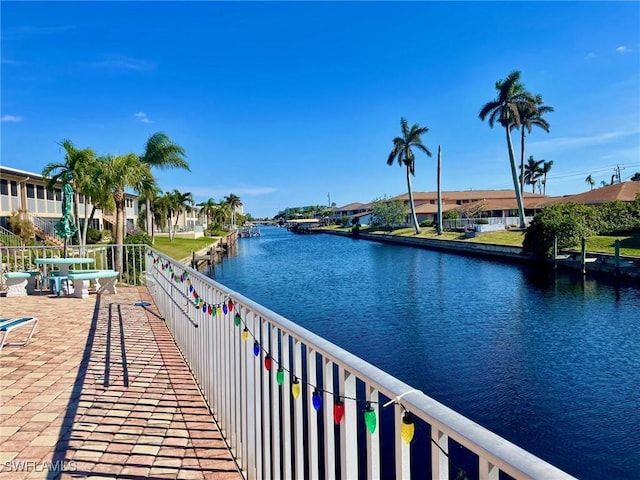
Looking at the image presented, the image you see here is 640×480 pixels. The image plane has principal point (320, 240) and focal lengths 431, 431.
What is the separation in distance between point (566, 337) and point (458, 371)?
4328 mm

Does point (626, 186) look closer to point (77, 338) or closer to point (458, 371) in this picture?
point (458, 371)

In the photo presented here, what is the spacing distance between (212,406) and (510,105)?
40955mm

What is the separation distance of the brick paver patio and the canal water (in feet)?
17.4

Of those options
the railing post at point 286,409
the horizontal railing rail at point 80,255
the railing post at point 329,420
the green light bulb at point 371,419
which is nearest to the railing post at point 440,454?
the green light bulb at point 371,419

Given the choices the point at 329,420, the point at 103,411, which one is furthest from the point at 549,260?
the point at 329,420

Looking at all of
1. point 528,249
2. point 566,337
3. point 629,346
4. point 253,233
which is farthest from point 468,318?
point 253,233

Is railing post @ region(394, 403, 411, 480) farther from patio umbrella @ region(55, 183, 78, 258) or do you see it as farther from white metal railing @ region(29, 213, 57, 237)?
white metal railing @ region(29, 213, 57, 237)

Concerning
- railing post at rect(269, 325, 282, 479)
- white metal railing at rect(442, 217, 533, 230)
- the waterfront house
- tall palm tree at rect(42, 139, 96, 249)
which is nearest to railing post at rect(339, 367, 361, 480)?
railing post at rect(269, 325, 282, 479)

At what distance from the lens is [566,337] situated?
38.3ft

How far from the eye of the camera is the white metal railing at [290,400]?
1121 millimetres

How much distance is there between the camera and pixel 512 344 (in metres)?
11.1

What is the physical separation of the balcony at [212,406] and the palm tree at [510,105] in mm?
38282

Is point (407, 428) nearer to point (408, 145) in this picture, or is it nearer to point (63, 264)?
point (63, 264)

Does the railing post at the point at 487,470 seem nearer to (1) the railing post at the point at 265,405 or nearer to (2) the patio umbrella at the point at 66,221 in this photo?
(1) the railing post at the point at 265,405
